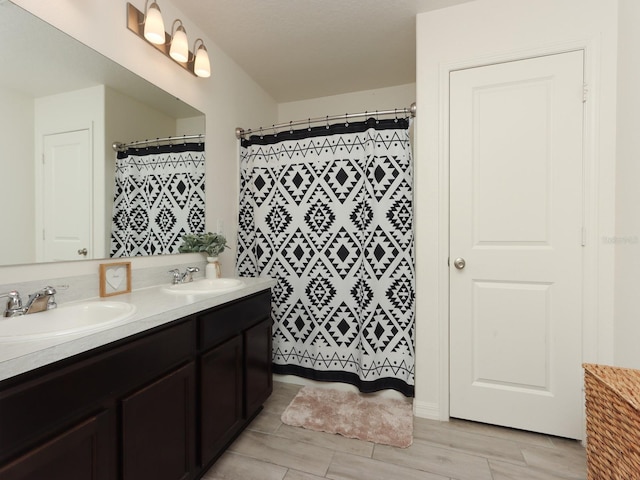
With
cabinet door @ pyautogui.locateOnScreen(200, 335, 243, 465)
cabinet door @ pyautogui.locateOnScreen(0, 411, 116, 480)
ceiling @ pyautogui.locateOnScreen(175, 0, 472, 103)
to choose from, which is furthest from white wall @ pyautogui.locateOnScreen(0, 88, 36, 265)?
ceiling @ pyautogui.locateOnScreen(175, 0, 472, 103)

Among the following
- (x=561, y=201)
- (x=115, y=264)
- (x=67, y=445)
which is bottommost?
(x=67, y=445)

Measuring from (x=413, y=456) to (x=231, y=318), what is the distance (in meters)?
1.15

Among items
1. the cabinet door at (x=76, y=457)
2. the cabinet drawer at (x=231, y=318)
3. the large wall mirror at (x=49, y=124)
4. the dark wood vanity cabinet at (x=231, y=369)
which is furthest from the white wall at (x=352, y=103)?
the cabinet door at (x=76, y=457)

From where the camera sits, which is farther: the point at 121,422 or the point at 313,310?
the point at 313,310

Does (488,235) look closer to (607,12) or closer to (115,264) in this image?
(607,12)

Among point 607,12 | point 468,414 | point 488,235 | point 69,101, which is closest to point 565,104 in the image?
point 607,12

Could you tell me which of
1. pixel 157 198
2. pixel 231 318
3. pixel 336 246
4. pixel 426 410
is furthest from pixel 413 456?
pixel 157 198

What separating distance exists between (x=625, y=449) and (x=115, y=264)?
2.07 meters

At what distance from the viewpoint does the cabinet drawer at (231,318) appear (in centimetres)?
133

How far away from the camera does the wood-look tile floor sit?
1.39m

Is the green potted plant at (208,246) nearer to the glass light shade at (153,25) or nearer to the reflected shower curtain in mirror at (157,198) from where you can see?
the reflected shower curtain in mirror at (157,198)

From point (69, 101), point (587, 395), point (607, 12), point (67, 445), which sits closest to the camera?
point (67, 445)

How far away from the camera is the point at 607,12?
1.55 m

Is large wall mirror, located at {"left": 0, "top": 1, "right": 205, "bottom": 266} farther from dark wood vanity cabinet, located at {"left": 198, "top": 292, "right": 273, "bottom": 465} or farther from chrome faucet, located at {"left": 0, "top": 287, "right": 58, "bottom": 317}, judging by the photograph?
dark wood vanity cabinet, located at {"left": 198, "top": 292, "right": 273, "bottom": 465}
